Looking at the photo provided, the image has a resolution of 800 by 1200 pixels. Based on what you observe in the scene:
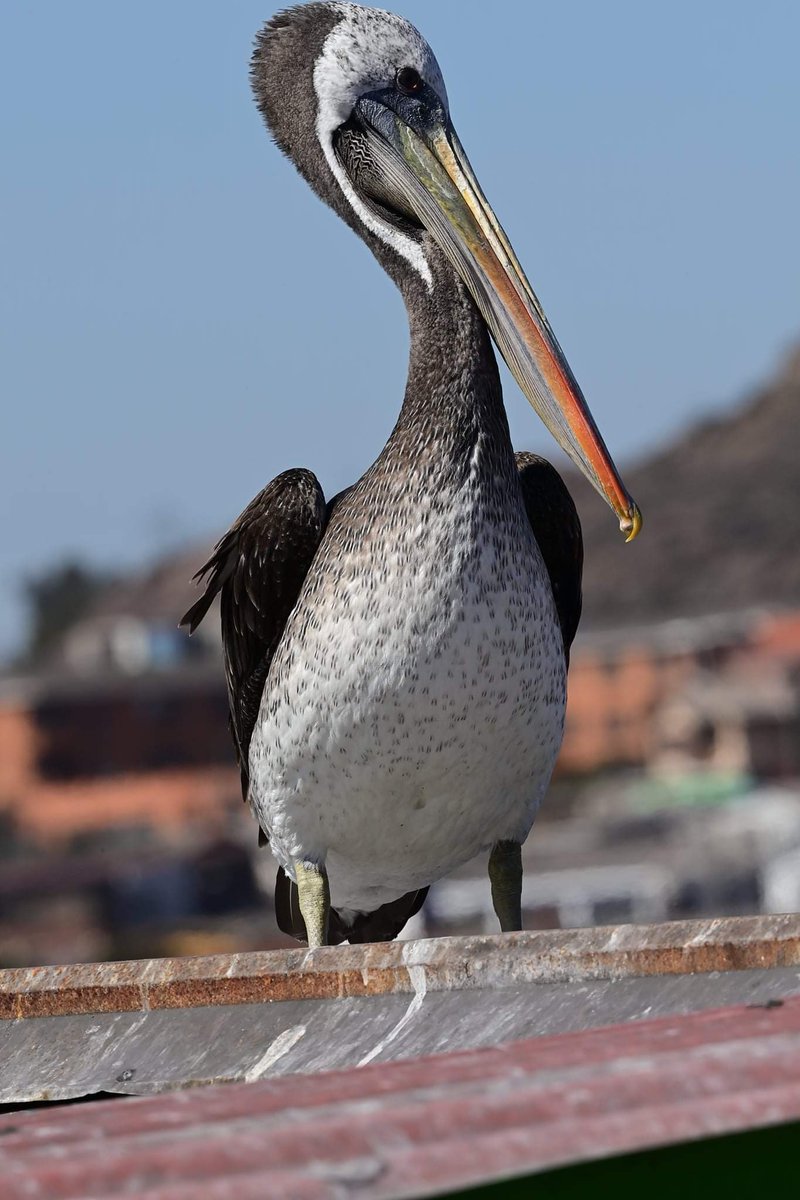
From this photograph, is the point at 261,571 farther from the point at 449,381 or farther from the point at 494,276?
the point at 494,276

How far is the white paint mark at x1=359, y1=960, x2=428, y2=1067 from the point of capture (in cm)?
352

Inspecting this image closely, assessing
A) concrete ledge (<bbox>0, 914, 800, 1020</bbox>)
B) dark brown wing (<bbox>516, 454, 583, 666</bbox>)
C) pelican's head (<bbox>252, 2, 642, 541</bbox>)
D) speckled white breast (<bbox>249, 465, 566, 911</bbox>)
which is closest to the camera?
concrete ledge (<bbox>0, 914, 800, 1020</bbox>)

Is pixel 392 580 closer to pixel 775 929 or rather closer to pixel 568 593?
pixel 568 593

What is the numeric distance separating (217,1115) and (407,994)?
1600 millimetres

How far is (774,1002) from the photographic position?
253cm

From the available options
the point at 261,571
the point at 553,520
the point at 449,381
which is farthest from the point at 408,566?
the point at 553,520

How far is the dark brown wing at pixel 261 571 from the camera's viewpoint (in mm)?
5891

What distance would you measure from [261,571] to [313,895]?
88cm

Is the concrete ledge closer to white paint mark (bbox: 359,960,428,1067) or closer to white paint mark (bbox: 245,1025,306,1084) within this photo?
white paint mark (bbox: 359,960,428,1067)

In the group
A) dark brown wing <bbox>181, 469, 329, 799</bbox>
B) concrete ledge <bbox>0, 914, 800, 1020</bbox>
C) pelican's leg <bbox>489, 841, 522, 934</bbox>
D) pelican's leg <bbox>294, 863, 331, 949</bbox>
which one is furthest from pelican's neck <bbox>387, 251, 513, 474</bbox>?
concrete ledge <bbox>0, 914, 800, 1020</bbox>

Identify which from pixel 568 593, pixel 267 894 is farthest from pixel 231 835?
pixel 568 593

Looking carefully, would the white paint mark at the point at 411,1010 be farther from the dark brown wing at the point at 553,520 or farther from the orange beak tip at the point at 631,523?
the dark brown wing at the point at 553,520

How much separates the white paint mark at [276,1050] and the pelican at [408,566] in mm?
1585

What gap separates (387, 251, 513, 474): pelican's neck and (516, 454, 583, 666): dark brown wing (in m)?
0.48
